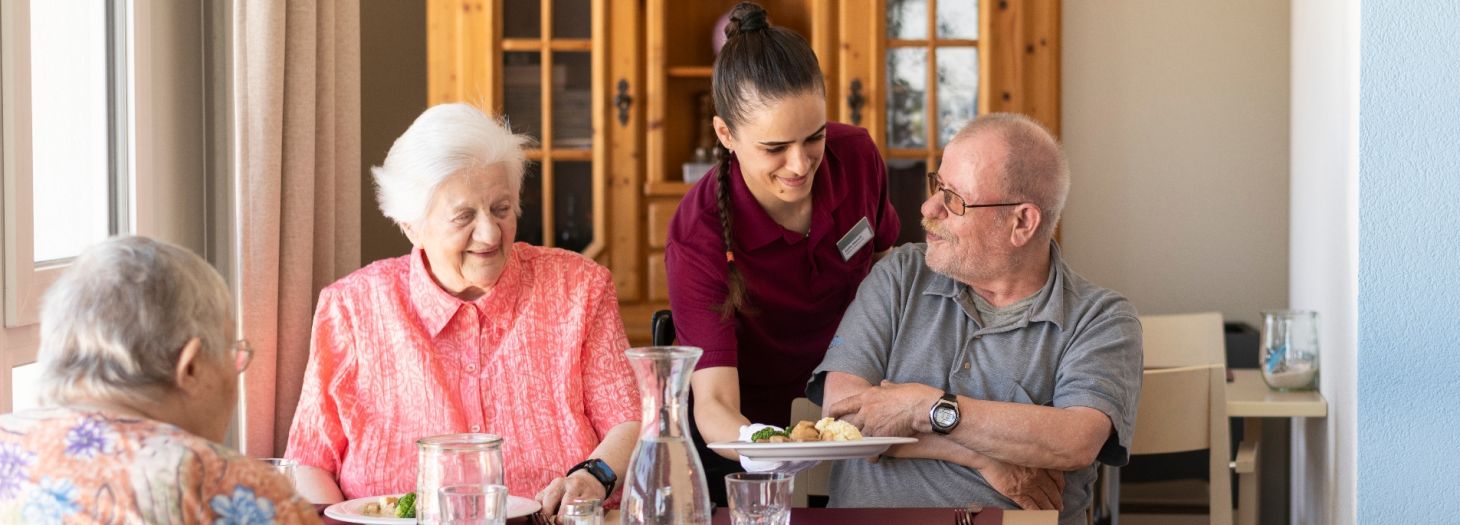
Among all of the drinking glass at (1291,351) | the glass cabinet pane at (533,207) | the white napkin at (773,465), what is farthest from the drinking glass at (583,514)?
the glass cabinet pane at (533,207)

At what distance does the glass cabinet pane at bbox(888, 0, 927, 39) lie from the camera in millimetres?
3908

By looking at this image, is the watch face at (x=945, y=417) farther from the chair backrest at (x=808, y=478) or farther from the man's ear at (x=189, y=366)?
the man's ear at (x=189, y=366)

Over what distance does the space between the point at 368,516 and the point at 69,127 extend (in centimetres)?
119

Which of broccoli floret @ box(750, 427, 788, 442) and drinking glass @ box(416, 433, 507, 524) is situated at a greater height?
drinking glass @ box(416, 433, 507, 524)

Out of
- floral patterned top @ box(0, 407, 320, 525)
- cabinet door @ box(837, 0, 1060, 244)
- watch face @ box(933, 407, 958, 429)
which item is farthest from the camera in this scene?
cabinet door @ box(837, 0, 1060, 244)

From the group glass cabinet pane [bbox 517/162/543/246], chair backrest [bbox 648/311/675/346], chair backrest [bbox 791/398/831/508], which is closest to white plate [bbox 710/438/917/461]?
chair backrest [bbox 791/398/831/508]

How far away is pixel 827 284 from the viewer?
8.61 feet

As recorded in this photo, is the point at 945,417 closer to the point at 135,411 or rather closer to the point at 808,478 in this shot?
the point at 808,478

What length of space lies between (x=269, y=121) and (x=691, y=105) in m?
1.51

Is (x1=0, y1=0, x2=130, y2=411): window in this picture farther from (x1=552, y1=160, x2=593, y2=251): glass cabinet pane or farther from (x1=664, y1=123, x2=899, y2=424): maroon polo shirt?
(x1=552, y1=160, x2=593, y2=251): glass cabinet pane

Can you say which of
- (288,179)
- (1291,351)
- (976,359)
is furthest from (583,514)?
(1291,351)

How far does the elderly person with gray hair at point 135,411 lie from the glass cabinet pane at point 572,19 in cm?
258

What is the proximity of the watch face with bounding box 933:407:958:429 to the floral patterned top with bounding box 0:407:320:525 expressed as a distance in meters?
1.09

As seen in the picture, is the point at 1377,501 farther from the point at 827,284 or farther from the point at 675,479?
the point at 675,479
